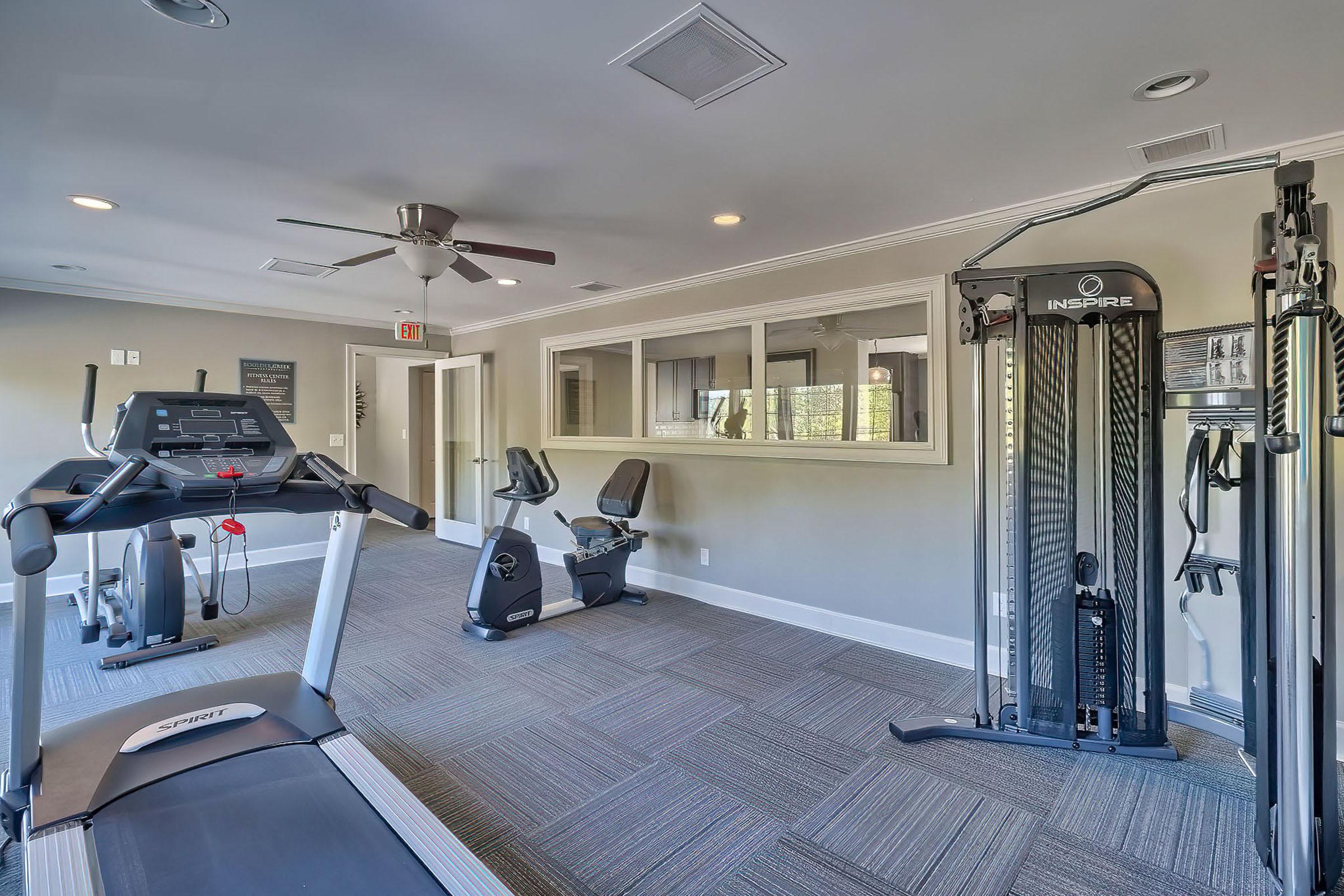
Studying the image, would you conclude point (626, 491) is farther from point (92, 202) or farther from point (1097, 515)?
point (92, 202)

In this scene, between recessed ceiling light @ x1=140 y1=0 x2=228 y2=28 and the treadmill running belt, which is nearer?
the treadmill running belt

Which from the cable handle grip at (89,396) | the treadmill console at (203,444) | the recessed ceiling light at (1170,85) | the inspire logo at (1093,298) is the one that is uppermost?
the recessed ceiling light at (1170,85)

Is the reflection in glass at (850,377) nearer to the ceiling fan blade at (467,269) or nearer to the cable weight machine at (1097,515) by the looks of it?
the cable weight machine at (1097,515)

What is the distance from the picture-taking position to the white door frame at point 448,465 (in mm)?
6598

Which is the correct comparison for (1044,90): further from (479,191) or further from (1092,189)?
(479,191)

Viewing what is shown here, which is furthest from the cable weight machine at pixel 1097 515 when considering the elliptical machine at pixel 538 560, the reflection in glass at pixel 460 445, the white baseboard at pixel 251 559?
the white baseboard at pixel 251 559

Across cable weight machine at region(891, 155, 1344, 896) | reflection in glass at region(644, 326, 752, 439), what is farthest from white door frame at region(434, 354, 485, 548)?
cable weight machine at region(891, 155, 1344, 896)

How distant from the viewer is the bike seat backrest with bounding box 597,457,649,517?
4.47 m

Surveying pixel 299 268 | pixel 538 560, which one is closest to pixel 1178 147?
pixel 538 560

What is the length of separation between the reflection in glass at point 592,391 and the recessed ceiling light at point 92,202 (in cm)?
321

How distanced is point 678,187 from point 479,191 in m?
0.94

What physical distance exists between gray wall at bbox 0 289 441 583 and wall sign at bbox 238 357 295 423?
0.06 metres

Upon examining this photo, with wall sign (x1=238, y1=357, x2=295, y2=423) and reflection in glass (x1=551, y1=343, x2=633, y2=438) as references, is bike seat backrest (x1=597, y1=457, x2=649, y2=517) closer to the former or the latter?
reflection in glass (x1=551, y1=343, x2=633, y2=438)

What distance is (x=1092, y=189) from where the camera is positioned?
2.88 m
